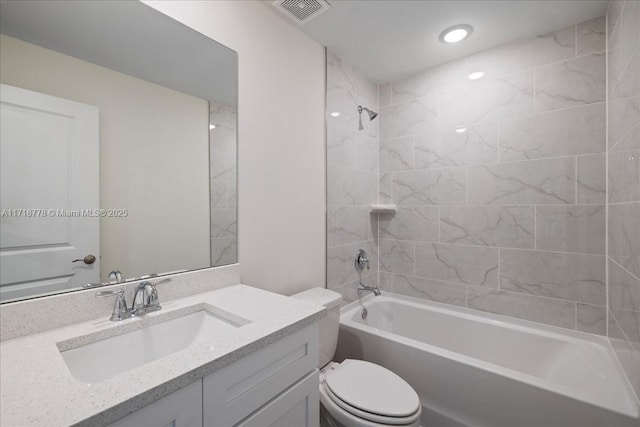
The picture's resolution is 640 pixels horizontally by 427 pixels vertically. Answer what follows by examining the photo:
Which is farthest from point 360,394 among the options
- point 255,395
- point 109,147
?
point 109,147

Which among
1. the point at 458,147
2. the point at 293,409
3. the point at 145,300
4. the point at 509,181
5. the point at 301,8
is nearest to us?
the point at 293,409

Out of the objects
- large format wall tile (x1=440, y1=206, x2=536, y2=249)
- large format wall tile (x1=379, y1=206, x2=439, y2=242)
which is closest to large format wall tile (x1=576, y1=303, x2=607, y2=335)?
large format wall tile (x1=440, y1=206, x2=536, y2=249)

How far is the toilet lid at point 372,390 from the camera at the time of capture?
117 centimetres

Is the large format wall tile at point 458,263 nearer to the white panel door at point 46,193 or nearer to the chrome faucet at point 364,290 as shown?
the chrome faucet at point 364,290

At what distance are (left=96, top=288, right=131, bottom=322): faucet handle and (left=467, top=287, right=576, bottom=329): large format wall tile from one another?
2.13 meters

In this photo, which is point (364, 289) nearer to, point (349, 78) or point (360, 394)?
point (360, 394)

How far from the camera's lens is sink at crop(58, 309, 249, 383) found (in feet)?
2.67

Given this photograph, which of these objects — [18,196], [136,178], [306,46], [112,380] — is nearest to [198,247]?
[136,178]

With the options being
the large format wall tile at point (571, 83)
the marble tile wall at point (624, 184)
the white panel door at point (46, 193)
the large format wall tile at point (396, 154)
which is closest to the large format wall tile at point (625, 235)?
the marble tile wall at point (624, 184)

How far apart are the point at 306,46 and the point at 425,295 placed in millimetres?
2077

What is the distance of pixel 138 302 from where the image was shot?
101 cm

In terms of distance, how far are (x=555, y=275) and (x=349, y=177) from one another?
1509mm

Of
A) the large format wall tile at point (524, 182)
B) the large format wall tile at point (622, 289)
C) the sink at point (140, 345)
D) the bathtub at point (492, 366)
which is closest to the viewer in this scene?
the sink at point (140, 345)

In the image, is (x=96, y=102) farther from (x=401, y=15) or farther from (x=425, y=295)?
(x=425, y=295)
